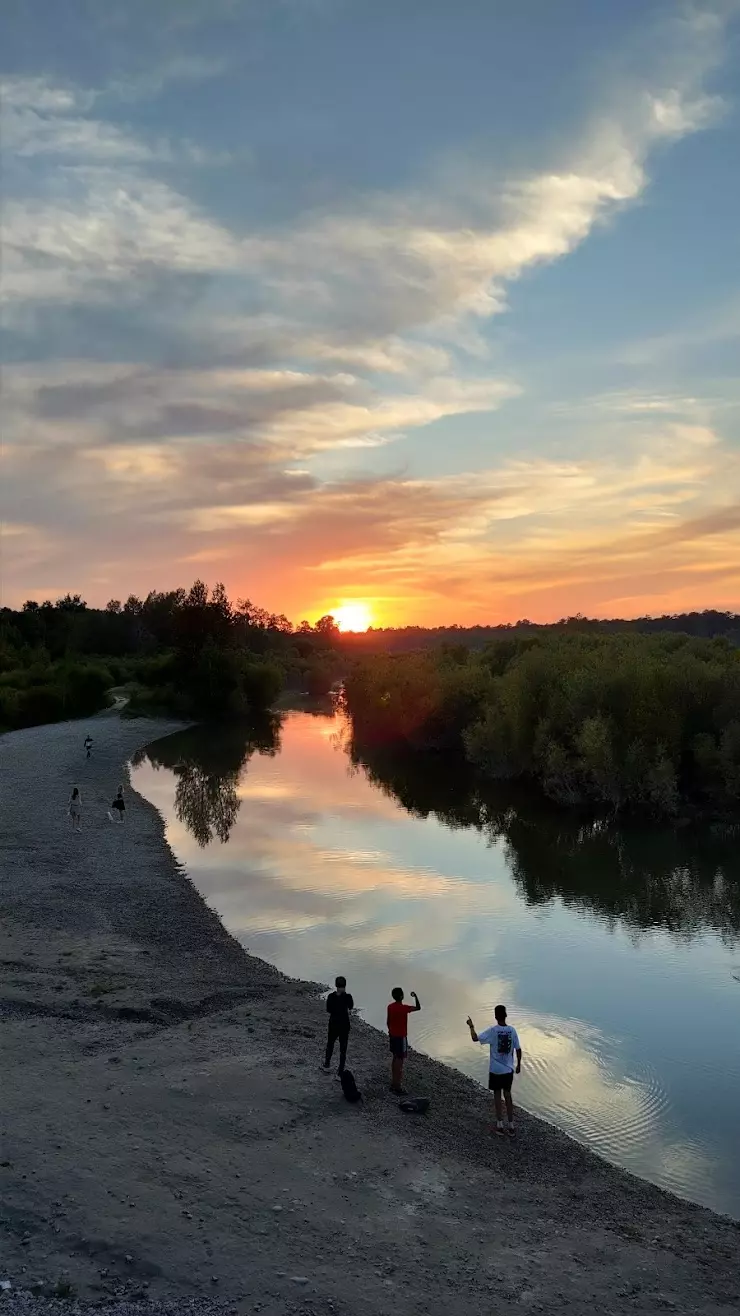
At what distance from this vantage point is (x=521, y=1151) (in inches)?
495

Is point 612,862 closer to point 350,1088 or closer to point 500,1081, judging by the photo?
point 500,1081

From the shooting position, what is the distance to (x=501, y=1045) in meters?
12.4

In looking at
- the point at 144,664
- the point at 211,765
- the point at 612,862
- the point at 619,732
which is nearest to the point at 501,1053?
the point at 612,862

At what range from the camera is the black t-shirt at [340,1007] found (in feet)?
43.5

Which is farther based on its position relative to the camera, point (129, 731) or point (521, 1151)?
point (129, 731)

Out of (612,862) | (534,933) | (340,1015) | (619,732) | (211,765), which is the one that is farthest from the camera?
(211,765)

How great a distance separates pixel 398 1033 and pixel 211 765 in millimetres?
45157

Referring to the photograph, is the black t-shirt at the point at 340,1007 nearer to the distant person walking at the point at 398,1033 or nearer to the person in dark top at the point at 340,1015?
the person in dark top at the point at 340,1015

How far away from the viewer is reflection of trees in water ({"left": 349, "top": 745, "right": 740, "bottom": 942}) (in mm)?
26094

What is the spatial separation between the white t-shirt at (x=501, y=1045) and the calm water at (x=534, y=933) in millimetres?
2302

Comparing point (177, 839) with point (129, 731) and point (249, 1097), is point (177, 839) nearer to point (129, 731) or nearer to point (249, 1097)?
point (249, 1097)

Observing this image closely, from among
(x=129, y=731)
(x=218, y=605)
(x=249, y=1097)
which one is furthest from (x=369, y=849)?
(x=218, y=605)

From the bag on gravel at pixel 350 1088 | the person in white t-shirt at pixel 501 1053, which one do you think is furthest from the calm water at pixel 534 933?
the bag on gravel at pixel 350 1088

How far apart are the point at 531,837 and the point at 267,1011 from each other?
20911 millimetres
